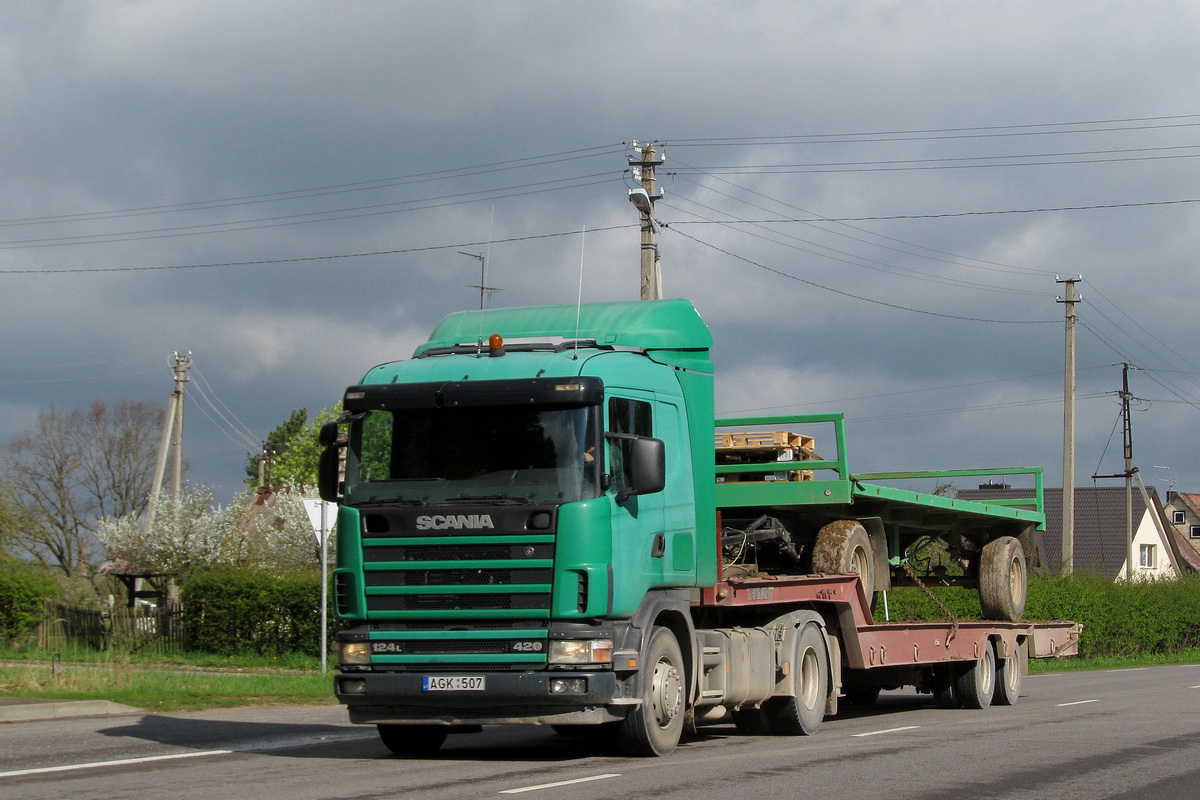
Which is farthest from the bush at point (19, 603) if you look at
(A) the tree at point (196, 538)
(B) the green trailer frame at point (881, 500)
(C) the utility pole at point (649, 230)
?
(B) the green trailer frame at point (881, 500)

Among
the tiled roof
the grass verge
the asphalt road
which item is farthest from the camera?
the tiled roof

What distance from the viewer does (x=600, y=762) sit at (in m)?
9.96

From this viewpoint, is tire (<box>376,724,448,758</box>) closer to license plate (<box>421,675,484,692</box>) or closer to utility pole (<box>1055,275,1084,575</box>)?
license plate (<box>421,675,484,692</box>)

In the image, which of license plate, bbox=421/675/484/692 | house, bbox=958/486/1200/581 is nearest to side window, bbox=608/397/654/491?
license plate, bbox=421/675/484/692

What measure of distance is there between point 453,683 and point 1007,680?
10590mm

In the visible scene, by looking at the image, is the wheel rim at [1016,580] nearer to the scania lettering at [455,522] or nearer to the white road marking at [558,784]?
the white road marking at [558,784]

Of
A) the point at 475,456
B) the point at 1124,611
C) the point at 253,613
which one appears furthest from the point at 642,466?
the point at 1124,611

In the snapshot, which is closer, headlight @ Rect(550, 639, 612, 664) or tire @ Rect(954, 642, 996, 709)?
headlight @ Rect(550, 639, 612, 664)

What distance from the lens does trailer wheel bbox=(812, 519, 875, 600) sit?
13.6 metres

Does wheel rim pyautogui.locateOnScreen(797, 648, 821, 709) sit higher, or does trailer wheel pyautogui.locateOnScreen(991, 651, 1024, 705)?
wheel rim pyautogui.locateOnScreen(797, 648, 821, 709)

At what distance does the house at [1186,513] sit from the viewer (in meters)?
99.2

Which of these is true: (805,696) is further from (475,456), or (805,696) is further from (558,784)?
(475,456)

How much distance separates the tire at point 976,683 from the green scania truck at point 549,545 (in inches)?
203

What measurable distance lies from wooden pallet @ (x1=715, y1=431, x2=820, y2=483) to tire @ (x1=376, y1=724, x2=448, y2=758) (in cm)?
398
